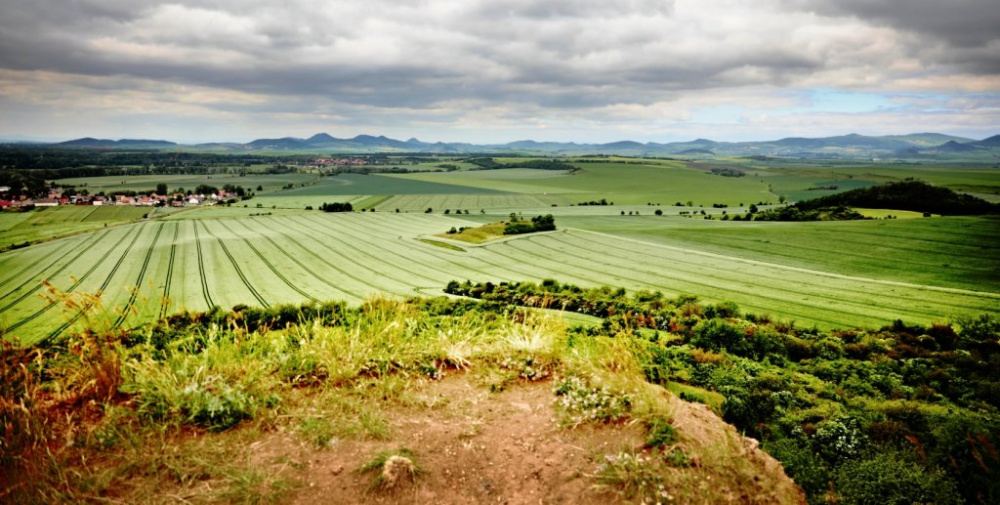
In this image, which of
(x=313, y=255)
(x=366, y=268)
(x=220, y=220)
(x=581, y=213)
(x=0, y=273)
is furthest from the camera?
(x=581, y=213)

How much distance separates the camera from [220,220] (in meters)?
76.5

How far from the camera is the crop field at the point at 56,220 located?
57312mm

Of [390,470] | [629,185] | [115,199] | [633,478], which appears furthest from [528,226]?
[115,199]

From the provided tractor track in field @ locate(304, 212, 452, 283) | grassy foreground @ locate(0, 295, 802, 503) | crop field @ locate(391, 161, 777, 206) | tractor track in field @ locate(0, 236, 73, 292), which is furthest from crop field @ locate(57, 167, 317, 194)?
grassy foreground @ locate(0, 295, 802, 503)

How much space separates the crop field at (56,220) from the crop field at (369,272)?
16.7ft

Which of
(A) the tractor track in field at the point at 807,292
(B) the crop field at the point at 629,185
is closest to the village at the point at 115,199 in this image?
(B) the crop field at the point at 629,185

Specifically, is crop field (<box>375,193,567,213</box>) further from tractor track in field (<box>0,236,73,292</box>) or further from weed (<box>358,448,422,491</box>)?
weed (<box>358,448,422,491</box>)

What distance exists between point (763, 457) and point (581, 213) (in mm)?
85614

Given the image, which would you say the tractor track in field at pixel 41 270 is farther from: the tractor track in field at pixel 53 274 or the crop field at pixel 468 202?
the crop field at pixel 468 202

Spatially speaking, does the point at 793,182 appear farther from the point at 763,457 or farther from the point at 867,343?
the point at 763,457

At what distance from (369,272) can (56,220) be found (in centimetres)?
6152

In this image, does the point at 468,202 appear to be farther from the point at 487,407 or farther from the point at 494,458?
the point at 494,458

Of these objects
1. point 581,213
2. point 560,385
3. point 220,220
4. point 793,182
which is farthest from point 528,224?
point 793,182

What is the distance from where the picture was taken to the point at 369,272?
44219mm
